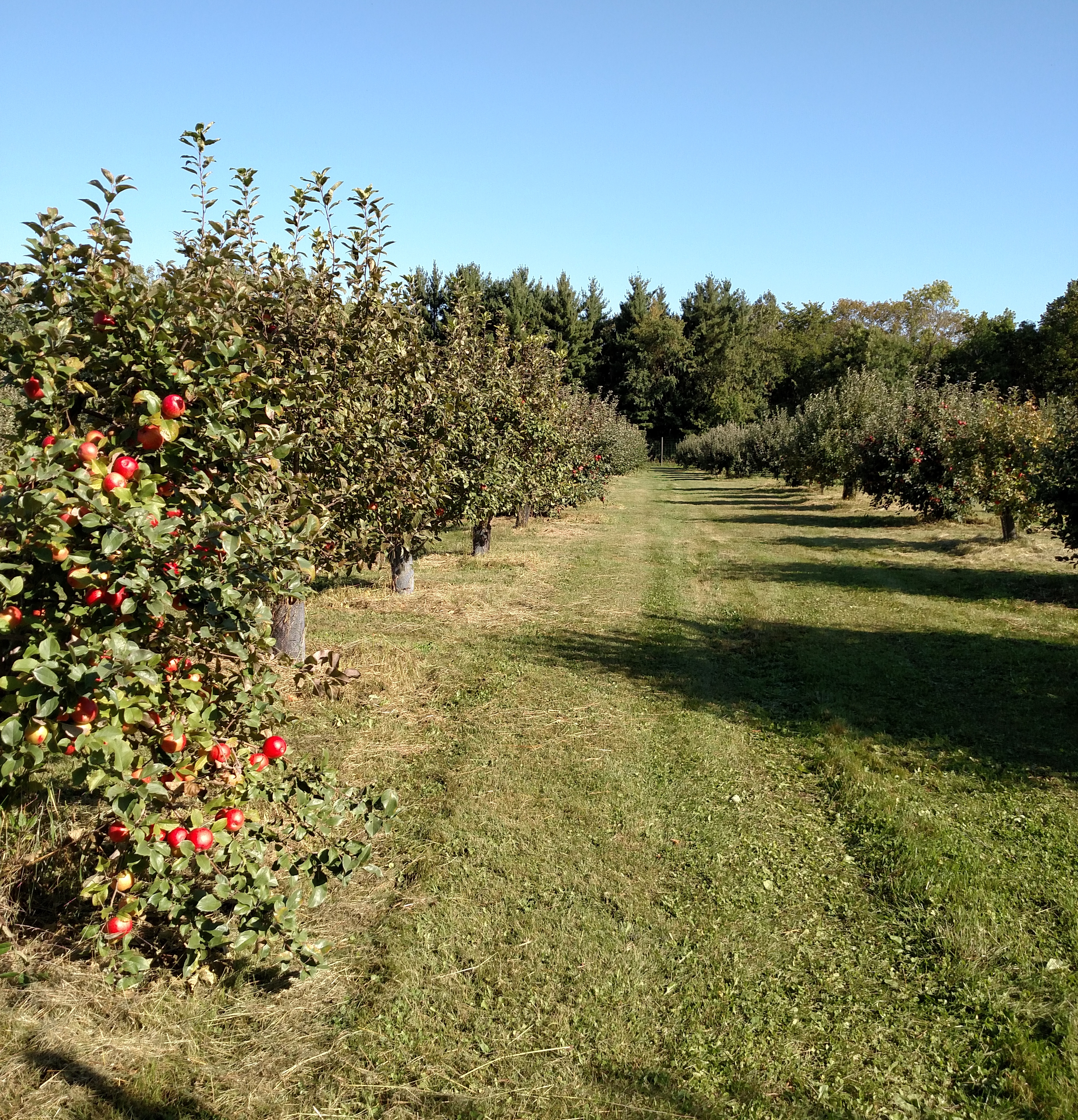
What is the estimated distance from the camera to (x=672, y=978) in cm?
323

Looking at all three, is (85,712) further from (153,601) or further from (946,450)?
(946,450)

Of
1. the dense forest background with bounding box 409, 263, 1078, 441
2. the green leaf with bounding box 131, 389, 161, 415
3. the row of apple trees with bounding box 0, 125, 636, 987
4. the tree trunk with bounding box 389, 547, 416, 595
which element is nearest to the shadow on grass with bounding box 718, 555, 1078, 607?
the tree trunk with bounding box 389, 547, 416, 595

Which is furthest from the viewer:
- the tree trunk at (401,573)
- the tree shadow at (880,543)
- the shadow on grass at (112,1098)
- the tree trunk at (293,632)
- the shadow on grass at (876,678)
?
the tree shadow at (880,543)

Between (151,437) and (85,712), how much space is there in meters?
0.95

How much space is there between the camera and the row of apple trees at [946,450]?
10781 mm

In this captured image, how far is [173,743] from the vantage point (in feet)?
8.75

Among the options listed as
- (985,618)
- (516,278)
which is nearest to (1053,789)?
(985,618)

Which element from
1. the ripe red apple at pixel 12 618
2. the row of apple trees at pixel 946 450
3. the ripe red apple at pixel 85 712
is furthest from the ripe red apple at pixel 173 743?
the row of apple trees at pixel 946 450

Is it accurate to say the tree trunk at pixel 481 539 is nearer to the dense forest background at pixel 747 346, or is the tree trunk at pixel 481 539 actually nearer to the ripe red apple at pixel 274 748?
the ripe red apple at pixel 274 748

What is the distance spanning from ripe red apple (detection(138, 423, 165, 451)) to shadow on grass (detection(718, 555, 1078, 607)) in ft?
35.5

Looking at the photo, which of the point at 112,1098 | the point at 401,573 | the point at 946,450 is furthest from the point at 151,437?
the point at 946,450

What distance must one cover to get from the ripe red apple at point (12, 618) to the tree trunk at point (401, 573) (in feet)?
25.2

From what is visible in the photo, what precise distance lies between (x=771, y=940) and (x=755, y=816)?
1.22 m

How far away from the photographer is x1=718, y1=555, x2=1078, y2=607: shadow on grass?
1089 centimetres
